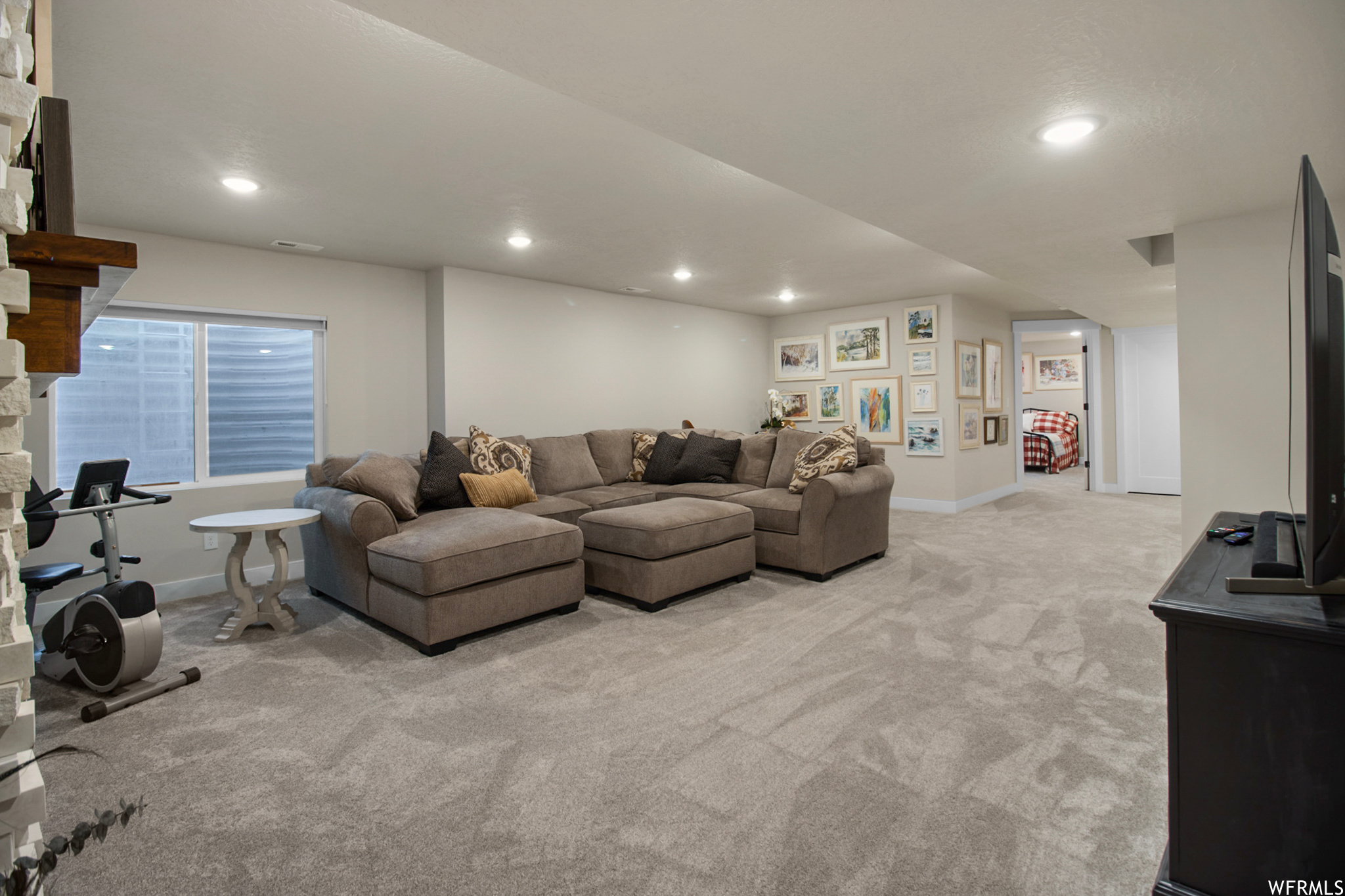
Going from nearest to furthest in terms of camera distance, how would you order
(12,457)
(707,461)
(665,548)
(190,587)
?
(12,457) → (665,548) → (190,587) → (707,461)

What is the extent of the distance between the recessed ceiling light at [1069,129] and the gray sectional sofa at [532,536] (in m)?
2.29

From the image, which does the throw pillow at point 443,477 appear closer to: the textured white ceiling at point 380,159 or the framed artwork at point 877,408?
the textured white ceiling at point 380,159

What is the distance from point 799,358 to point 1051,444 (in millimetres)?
5331

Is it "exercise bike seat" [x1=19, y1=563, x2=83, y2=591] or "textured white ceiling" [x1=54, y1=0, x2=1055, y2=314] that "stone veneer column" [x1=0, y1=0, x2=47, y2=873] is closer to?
"textured white ceiling" [x1=54, y1=0, x2=1055, y2=314]

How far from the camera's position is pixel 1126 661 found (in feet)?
9.05

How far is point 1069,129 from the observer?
2.09 meters

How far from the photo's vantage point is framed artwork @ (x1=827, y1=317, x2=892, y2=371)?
277 inches

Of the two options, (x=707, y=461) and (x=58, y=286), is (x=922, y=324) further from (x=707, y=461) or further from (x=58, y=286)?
(x=58, y=286)

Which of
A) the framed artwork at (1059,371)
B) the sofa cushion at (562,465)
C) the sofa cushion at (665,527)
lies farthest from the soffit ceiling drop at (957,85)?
the framed artwork at (1059,371)

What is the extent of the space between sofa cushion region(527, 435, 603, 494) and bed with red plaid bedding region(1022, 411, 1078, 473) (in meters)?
7.54

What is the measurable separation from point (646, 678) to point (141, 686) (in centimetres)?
202

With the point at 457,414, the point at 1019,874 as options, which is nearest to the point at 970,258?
the point at 1019,874

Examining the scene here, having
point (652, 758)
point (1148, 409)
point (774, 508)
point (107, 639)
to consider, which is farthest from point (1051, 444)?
point (107, 639)

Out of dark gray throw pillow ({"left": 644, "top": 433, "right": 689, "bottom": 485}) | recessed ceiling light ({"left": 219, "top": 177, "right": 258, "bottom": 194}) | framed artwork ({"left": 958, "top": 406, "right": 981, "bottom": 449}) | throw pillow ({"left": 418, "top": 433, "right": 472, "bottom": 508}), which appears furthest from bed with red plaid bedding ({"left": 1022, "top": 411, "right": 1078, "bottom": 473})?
recessed ceiling light ({"left": 219, "top": 177, "right": 258, "bottom": 194})
